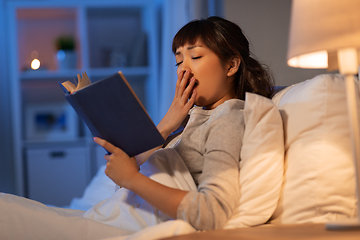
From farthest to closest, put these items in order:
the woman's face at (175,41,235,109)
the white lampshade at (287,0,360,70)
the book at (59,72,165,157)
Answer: the woman's face at (175,41,235,109), the book at (59,72,165,157), the white lampshade at (287,0,360,70)

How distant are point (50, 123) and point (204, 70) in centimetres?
237

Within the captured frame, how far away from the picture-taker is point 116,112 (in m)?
0.85

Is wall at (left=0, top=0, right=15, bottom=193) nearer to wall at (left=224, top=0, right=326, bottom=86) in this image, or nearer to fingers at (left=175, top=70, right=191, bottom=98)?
wall at (left=224, top=0, right=326, bottom=86)

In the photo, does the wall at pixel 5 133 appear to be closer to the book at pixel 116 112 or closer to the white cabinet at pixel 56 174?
the white cabinet at pixel 56 174

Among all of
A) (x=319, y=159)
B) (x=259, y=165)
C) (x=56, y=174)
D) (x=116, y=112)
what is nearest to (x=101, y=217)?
(x=116, y=112)

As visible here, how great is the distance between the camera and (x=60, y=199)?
2.98 m

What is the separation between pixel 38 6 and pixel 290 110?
8.90 ft

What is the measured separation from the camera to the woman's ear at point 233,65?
126 centimetres

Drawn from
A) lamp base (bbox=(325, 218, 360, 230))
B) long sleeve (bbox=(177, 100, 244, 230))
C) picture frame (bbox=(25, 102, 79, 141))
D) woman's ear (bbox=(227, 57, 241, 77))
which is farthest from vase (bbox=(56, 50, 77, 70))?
lamp base (bbox=(325, 218, 360, 230))

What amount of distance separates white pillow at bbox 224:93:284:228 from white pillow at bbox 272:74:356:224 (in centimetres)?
3

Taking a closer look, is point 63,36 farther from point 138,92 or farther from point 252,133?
point 252,133

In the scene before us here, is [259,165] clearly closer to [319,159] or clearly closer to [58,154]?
[319,159]

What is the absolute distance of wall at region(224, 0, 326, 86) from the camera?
212cm

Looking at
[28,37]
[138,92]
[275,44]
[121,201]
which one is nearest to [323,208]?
[121,201]
